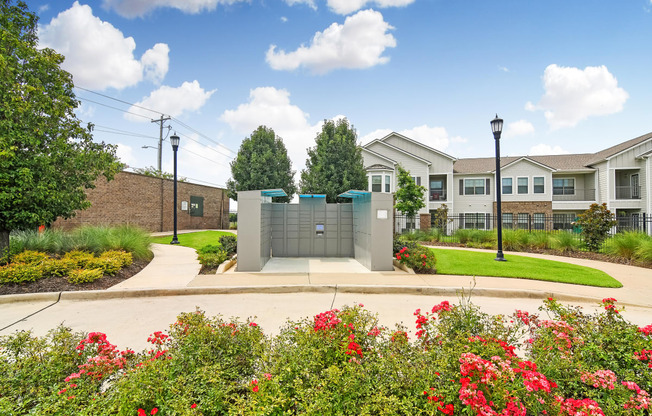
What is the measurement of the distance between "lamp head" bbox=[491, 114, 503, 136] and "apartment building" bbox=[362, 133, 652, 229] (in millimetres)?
14340

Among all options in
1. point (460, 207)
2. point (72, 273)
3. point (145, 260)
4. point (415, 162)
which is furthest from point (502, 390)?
point (460, 207)

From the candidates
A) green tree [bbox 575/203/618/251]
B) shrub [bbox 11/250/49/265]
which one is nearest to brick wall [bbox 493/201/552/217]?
green tree [bbox 575/203/618/251]

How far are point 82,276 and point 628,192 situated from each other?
117 ft

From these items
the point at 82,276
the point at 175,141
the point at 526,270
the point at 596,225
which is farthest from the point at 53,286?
the point at 596,225

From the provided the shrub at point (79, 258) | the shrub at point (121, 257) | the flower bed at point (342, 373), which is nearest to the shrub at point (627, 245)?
the flower bed at point (342, 373)

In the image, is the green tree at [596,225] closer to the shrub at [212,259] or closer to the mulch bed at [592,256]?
the mulch bed at [592,256]

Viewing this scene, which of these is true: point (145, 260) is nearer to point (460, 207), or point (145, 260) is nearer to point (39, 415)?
point (39, 415)

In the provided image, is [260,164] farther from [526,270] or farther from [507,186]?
[507,186]

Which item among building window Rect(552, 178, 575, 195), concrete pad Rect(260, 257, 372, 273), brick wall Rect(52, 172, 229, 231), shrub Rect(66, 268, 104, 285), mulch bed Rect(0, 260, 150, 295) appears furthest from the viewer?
building window Rect(552, 178, 575, 195)

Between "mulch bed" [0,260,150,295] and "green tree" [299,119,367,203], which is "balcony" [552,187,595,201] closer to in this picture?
"green tree" [299,119,367,203]

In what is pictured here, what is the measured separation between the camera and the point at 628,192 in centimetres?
2578

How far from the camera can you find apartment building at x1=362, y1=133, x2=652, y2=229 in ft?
82.8

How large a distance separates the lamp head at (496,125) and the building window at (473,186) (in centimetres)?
1895

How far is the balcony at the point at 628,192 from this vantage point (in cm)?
2494
